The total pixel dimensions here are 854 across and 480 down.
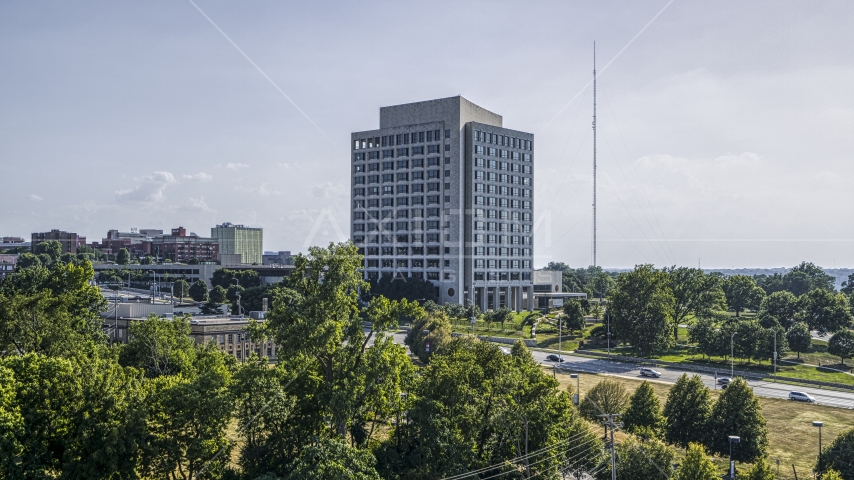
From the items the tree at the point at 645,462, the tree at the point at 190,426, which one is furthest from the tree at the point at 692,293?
the tree at the point at 190,426

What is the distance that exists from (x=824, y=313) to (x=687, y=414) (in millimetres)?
67312

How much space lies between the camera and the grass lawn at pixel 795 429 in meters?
41.7

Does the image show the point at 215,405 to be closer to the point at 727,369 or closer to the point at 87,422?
the point at 87,422

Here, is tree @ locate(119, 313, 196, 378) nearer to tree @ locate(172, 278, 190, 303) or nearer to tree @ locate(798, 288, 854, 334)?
tree @ locate(798, 288, 854, 334)

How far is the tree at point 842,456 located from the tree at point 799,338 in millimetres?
49905

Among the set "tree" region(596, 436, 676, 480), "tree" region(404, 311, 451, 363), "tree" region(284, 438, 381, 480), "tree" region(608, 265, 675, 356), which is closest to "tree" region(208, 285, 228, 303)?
"tree" region(404, 311, 451, 363)

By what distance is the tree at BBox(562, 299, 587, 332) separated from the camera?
96062 mm

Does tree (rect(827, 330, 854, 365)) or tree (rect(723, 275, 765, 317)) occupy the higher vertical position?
tree (rect(723, 275, 765, 317))

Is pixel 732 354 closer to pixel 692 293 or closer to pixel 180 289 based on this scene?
pixel 692 293

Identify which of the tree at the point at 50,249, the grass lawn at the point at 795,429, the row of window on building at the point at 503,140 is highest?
the row of window on building at the point at 503,140

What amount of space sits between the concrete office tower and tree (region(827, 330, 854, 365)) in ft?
207

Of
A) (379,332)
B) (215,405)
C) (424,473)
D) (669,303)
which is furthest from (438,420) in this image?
(669,303)

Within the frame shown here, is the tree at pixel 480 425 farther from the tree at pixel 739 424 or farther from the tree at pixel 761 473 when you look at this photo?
the tree at pixel 739 424

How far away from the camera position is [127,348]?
1838 inches
